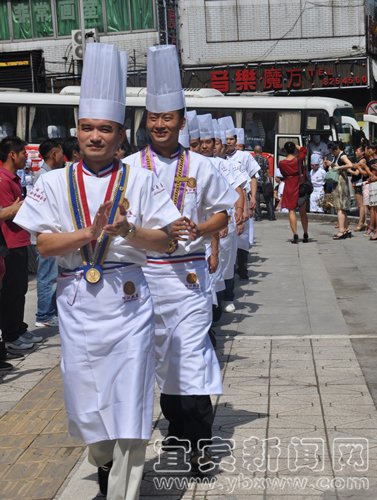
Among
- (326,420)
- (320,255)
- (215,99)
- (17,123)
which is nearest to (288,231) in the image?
Result: (320,255)

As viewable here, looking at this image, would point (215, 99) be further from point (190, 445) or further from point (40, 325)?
point (190, 445)

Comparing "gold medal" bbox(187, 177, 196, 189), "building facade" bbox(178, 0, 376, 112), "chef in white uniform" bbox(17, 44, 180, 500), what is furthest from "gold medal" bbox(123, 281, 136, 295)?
"building facade" bbox(178, 0, 376, 112)

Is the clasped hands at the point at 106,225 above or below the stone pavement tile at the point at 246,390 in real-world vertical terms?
above

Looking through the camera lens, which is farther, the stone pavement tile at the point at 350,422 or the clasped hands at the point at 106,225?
the stone pavement tile at the point at 350,422

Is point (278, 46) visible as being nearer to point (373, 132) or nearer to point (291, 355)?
point (373, 132)

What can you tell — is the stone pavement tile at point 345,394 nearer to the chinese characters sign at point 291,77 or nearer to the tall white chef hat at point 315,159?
the tall white chef hat at point 315,159

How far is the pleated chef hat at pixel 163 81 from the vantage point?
5766 mm

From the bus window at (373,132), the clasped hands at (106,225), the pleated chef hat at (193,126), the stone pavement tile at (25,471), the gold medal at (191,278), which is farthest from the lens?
the bus window at (373,132)

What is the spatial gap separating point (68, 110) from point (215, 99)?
157 inches

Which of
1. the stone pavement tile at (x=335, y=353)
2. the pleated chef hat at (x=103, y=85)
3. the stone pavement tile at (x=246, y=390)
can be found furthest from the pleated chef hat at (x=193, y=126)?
the pleated chef hat at (x=103, y=85)

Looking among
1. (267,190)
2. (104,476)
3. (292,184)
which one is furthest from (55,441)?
(267,190)

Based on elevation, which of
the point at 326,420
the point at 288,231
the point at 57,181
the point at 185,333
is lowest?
the point at 288,231

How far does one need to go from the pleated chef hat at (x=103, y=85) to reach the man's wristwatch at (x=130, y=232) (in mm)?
570

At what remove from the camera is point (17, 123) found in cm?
2791
